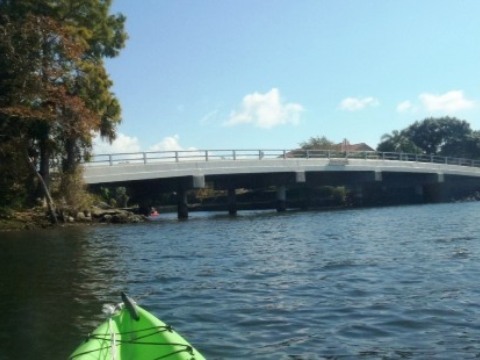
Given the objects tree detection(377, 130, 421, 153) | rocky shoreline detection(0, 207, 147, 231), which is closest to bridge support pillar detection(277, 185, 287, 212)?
rocky shoreline detection(0, 207, 147, 231)

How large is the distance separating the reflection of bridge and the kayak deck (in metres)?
34.7

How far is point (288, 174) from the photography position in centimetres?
5456

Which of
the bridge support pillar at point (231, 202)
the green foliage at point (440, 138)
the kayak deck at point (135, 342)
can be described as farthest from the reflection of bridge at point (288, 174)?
the kayak deck at point (135, 342)

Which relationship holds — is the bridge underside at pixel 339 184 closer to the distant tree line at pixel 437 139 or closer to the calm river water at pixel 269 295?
the distant tree line at pixel 437 139

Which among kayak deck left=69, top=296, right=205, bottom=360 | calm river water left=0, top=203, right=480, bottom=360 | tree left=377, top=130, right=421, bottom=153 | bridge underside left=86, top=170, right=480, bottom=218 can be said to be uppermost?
tree left=377, top=130, right=421, bottom=153

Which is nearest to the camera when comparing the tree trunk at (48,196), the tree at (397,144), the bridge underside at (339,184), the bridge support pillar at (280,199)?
the tree trunk at (48,196)

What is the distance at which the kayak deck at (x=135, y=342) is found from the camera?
20.4ft

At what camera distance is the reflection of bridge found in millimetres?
43781

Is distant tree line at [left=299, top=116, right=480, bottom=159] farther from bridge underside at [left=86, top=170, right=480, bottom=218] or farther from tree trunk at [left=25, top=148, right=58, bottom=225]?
tree trunk at [left=25, top=148, right=58, bottom=225]

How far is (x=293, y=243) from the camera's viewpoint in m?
22.4

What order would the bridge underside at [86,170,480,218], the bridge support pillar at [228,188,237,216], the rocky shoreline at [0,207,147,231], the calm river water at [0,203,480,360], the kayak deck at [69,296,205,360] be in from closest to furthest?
the kayak deck at [69,296,205,360], the calm river water at [0,203,480,360], the rocky shoreline at [0,207,147,231], the bridge underside at [86,170,480,218], the bridge support pillar at [228,188,237,216]

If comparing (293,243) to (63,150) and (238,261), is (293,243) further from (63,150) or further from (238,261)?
(63,150)

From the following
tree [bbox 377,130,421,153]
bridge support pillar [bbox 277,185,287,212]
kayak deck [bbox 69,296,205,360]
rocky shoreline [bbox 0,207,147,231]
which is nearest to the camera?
kayak deck [bbox 69,296,205,360]

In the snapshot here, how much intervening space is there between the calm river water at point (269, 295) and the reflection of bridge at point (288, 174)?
21112 mm
